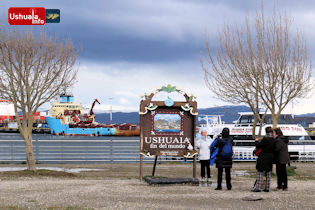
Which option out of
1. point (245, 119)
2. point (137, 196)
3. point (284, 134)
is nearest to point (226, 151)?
point (137, 196)

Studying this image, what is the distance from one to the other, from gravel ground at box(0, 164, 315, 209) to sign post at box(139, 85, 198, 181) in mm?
2089

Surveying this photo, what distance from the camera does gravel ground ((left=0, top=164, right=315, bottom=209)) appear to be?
10.7 meters

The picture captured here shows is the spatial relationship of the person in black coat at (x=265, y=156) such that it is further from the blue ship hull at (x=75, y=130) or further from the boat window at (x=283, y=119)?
the blue ship hull at (x=75, y=130)

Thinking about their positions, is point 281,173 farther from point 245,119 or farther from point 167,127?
point 245,119

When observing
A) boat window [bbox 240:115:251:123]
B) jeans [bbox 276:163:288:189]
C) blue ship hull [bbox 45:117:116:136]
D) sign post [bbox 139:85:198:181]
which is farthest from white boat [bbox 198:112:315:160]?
blue ship hull [bbox 45:117:116:136]

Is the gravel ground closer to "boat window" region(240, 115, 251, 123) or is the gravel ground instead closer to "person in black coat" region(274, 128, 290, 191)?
"person in black coat" region(274, 128, 290, 191)

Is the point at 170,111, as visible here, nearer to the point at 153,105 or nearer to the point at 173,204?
the point at 153,105

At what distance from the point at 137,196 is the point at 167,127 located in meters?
5.41

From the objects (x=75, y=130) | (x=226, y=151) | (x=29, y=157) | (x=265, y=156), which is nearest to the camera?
(x=265, y=156)

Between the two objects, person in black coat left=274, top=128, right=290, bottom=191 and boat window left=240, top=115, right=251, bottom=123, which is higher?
boat window left=240, top=115, right=251, bottom=123

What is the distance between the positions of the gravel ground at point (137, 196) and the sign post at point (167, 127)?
2.09 meters

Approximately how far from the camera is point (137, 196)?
40.5 ft

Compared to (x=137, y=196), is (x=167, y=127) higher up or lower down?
higher up

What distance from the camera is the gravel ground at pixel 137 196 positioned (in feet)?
35.1
